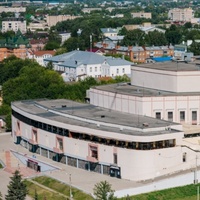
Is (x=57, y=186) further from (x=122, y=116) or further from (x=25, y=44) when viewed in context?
(x=25, y=44)

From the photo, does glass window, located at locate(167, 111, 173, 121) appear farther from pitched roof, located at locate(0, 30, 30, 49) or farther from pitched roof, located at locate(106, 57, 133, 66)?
pitched roof, located at locate(0, 30, 30, 49)

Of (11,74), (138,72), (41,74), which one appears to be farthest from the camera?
(11,74)

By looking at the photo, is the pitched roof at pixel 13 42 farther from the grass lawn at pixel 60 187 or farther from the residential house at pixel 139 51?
the grass lawn at pixel 60 187

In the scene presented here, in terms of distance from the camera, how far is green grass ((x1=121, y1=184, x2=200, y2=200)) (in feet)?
119

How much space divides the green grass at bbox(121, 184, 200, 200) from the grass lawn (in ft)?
8.18

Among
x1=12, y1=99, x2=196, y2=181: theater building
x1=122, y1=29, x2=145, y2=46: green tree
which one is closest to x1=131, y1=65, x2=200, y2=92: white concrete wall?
x1=12, y1=99, x2=196, y2=181: theater building

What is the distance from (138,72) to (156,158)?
11.4 metres

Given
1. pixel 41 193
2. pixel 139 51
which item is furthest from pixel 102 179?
pixel 139 51

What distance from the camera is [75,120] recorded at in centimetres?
4325

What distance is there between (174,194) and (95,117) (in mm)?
8511

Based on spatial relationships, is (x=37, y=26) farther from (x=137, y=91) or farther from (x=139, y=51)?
(x=137, y=91)

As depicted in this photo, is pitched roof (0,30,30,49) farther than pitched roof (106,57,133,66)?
Yes

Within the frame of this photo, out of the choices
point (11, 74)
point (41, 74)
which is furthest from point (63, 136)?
point (11, 74)

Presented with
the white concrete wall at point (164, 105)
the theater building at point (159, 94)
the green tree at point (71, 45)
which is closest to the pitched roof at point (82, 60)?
the green tree at point (71, 45)
